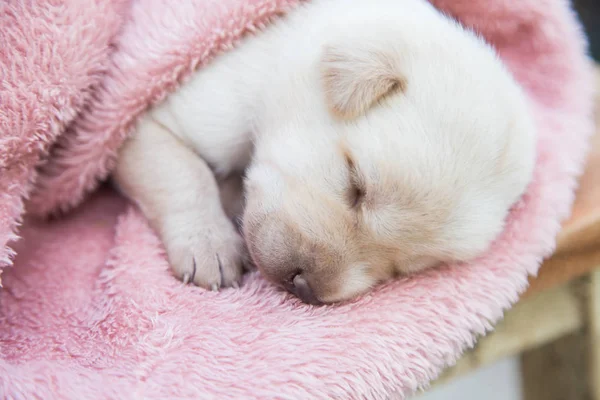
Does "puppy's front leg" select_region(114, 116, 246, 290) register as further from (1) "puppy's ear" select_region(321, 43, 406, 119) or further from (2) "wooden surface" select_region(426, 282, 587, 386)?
(2) "wooden surface" select_region(426, 282, 587, 386)

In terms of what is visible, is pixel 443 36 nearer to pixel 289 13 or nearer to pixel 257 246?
pixel 289 13

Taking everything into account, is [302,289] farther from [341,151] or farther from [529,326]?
[529,326]

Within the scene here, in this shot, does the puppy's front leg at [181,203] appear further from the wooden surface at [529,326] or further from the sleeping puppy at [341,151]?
the wooden surface at [529,326]

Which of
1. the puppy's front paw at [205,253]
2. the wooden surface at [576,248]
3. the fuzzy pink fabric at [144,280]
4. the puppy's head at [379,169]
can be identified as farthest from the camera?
the wooden surface at [576,248]

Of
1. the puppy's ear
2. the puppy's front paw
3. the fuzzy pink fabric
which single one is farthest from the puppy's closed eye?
the puppy's front paw

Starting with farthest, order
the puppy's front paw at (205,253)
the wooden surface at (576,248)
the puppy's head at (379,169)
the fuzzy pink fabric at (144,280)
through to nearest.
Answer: the wooden surface at (576,248) < the puppy's front paw at (205,253) < the puppy's head at (379,169) < the fuzzy pink fabric at (144,280)

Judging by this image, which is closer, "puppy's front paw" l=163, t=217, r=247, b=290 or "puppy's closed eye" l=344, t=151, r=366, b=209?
"puppy's closed eye" l=344, t=151, r=366, b=209

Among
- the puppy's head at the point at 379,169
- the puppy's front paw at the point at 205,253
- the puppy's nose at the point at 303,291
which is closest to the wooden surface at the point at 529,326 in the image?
the puppy's head at the point at 379,169

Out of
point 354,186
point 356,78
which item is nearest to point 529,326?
point 354,186
